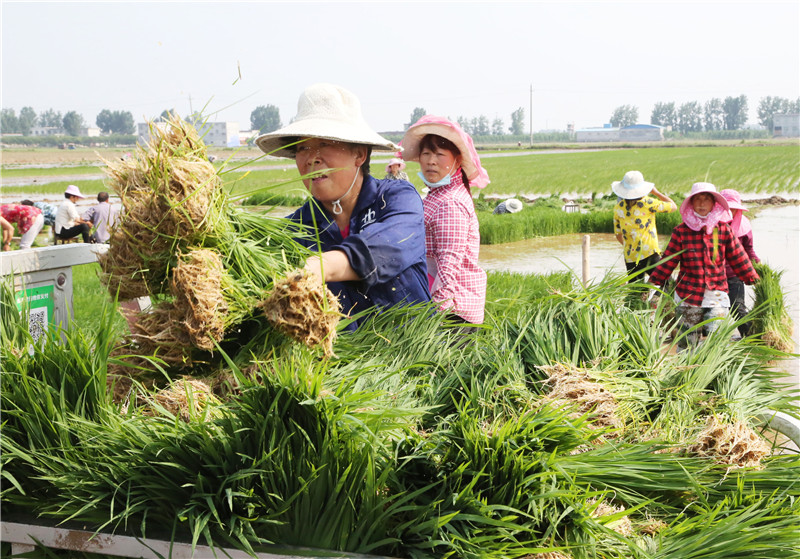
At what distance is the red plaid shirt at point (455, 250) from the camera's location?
308 cm

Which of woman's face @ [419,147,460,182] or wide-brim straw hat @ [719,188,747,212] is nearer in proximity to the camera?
woman's face @ [419,147,460,182]

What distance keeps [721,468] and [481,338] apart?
2.34 ft

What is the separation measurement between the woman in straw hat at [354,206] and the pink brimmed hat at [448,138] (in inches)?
34.4

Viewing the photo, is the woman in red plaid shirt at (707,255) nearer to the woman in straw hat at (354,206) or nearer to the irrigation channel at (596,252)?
the irrigation channel at (596,252)

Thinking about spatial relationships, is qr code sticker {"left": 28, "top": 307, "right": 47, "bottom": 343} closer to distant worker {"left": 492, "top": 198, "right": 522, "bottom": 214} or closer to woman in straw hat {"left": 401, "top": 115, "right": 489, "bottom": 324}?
woman in straw hat {"left": 401, "top": 115, "right": 489, "bottom": 324}

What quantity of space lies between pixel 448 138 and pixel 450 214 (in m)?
0.41

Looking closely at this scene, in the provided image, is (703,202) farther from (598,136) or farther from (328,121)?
(598,136)

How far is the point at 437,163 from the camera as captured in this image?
3457mm

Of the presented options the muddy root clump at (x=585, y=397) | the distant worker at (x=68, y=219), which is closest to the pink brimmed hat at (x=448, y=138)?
the muddy root clump at (x=585, y=397)

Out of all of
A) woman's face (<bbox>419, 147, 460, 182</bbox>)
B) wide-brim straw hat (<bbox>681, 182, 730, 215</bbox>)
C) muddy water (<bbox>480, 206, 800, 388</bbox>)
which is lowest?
muddy water (<bbox>480, 206, 800, 388</bbox>)

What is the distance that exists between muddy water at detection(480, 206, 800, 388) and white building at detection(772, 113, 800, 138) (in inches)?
4698

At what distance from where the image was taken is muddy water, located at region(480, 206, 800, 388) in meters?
11.3

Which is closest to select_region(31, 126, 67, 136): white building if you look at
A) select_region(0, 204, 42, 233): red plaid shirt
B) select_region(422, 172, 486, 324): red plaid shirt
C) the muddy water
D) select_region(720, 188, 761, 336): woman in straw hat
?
select_region(0, 204, 42, 233): red plaid shirt

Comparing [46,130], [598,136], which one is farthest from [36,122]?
[598,136]
